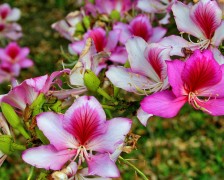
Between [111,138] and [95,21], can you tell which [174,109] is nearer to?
[111,138]

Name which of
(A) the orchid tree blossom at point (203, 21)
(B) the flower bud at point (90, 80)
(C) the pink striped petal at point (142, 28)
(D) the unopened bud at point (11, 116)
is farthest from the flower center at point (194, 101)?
(C) the pink striped petal at point (142, 28)

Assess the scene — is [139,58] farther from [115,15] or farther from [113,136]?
[115,15]

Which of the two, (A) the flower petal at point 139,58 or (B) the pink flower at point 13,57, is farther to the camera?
(B) the pink flower at point 13,57

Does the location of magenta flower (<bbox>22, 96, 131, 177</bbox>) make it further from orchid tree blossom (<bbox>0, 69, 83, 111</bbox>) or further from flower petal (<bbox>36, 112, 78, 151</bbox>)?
orchid tree blossom (<bbox>0, 69, 83, 111</bbox>)

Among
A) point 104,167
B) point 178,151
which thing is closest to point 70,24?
point 104,167

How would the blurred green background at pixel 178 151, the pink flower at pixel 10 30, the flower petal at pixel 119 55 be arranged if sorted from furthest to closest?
the blurred green background at pixel 178 151 → the pink flower at pixel 10 30 → the flower petal at pixel 119 55

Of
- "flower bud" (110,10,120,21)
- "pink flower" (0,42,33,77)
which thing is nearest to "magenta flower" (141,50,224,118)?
"flower bud" (110,10,120,21)

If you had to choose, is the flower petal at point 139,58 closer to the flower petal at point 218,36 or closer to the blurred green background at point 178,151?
the flower petal at point 218,36
